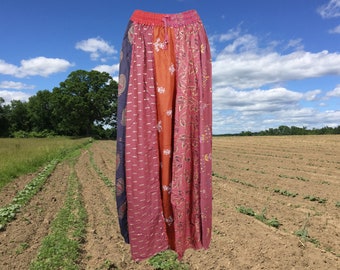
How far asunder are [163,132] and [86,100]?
4925cm

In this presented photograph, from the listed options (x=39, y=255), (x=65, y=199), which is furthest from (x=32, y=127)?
(x=39, y=255)

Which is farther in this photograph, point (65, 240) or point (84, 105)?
point (84, 105)

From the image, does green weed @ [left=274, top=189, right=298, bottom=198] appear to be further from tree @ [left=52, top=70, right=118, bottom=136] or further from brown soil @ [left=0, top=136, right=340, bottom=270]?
tree @ [left=52, top=70, right=118, bottom=136]

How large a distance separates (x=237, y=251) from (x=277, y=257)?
23.4 inches

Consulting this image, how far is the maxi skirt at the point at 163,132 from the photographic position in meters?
2.35

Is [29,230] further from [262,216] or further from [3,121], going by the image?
[3,121]

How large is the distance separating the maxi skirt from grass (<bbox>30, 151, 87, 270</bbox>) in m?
2.63

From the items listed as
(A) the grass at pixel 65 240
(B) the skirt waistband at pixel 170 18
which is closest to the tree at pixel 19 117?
(A) the grass at pixel 65 240

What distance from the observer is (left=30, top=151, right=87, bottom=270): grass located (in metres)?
4.53

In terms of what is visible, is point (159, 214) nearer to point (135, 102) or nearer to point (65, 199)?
point (135, 102)

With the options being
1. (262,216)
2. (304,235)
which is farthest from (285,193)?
(304,235)

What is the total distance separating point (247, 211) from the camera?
702 cm

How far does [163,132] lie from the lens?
2443 millimetres

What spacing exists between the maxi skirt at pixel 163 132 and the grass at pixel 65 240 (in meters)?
2.63
